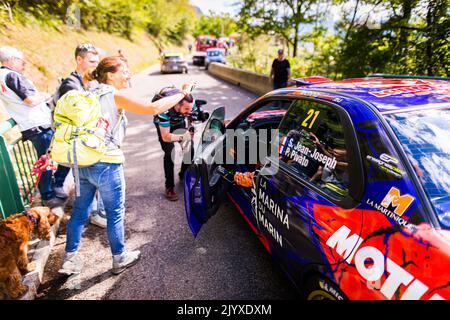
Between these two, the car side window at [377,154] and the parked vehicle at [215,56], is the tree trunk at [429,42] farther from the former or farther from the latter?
the parked vehicle at [215,56]

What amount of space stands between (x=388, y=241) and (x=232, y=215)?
7.72 ft

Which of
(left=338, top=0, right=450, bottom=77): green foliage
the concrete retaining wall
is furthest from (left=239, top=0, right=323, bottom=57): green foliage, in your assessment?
(left=338, top=0, right=450, bottom=77): green foliage

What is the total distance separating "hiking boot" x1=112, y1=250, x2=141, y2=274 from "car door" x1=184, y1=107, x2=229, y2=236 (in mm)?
680

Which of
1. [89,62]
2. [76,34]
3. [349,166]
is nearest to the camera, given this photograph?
[349,166]

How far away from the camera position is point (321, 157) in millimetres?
1955

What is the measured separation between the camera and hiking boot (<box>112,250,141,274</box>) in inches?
104

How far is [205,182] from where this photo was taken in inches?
100

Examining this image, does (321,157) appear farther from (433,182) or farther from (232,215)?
(232,215)

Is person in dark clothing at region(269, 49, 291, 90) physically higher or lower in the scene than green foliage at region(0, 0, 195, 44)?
lower

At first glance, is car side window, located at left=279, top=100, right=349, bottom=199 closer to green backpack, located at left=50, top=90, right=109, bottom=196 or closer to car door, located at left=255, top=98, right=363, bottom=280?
car door, located at left=255, top=98, right=363, bottom=280

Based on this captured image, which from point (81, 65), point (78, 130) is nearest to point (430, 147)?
point (78, 130)
